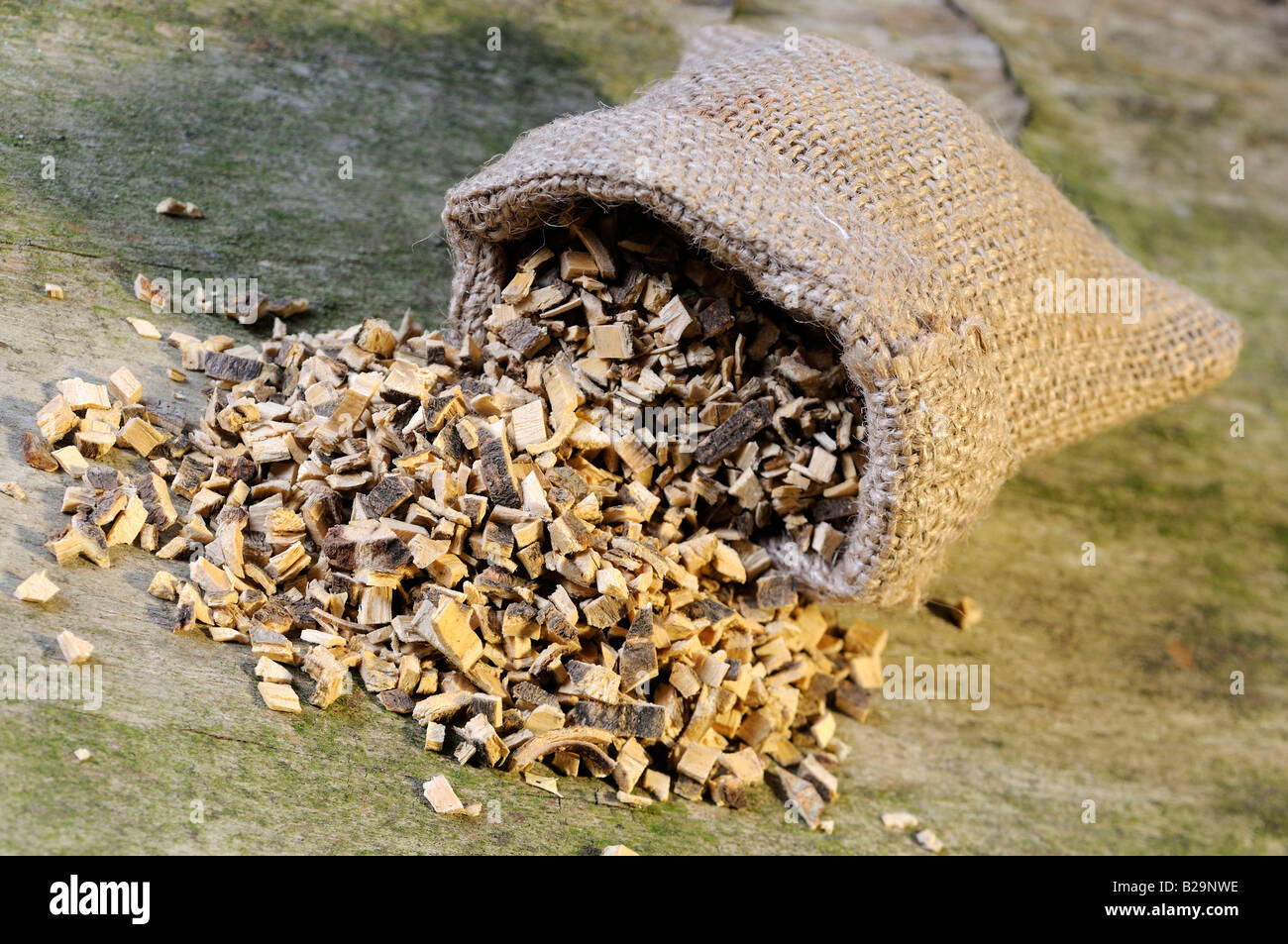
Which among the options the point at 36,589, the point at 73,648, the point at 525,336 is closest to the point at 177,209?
the point at 525,336

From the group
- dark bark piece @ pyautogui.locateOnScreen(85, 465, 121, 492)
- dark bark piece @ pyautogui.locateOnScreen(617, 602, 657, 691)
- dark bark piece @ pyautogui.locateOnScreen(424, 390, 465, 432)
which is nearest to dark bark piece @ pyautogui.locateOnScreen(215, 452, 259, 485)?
dark bark piece @ pyautogui.locateOnScreen(85, 465, 121, 492)

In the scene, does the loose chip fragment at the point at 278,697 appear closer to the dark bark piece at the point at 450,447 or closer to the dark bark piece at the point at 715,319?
the dark bark piece at the point at 450,447

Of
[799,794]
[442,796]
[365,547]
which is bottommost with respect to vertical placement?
[799,794]

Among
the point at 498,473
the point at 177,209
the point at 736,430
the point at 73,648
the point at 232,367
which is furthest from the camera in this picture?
the point at 177,209

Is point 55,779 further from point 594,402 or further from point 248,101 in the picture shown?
point 248,101

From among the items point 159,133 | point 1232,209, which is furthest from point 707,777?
point 1232,209

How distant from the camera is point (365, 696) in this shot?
155 centimetres

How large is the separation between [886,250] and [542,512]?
690 mm

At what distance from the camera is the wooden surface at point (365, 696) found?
1396mm

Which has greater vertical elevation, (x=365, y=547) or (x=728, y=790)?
(x=365, y=547)

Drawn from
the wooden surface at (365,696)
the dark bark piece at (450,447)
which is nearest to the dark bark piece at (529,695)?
the wooden surface at (365,696)

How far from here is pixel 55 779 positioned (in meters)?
1.27

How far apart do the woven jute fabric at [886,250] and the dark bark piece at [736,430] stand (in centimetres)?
17

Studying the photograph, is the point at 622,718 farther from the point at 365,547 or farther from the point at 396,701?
the point at 365,547
